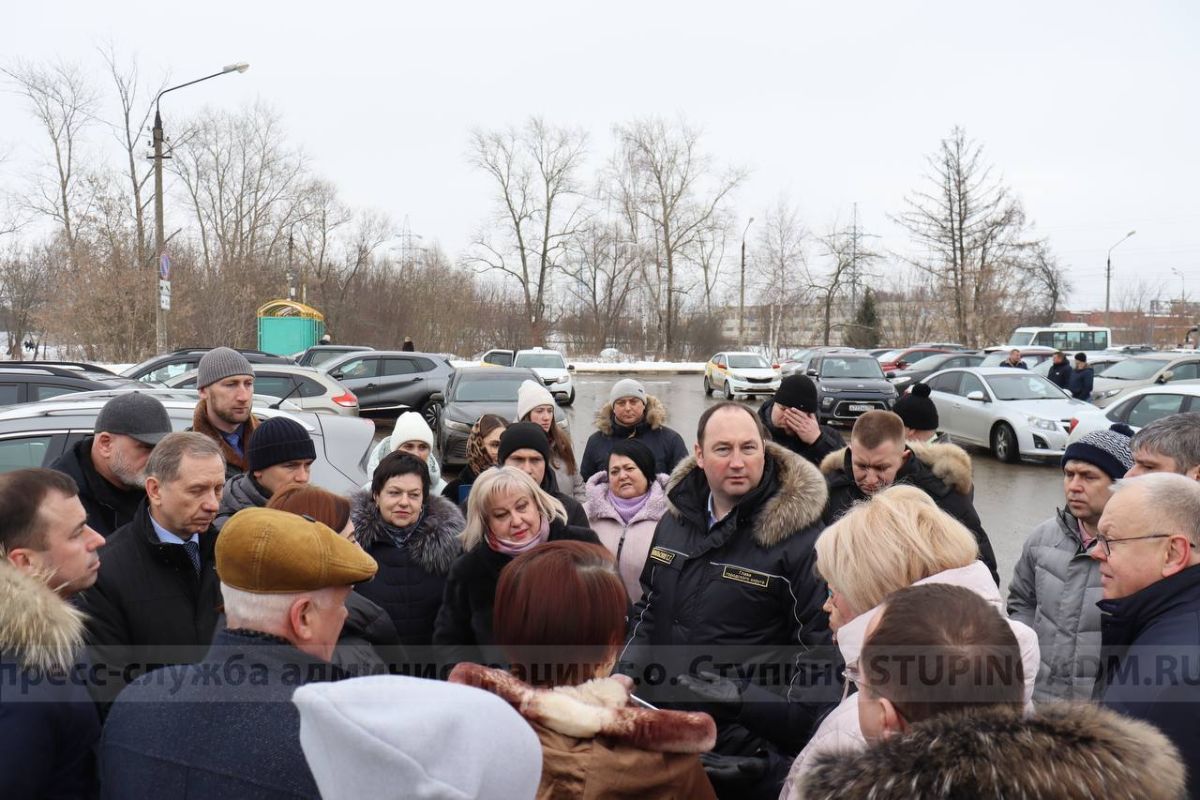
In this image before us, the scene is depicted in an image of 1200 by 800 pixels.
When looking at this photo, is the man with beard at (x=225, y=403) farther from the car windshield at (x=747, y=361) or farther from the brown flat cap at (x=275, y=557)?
the car windshield at (x=747, y=361)

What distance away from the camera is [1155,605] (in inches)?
93.1

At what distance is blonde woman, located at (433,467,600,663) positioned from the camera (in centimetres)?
335

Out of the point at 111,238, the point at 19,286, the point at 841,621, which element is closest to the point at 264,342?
the point at 111,238

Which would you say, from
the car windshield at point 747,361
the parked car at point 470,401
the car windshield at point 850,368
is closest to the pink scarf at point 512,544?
the parked car at point 470,401

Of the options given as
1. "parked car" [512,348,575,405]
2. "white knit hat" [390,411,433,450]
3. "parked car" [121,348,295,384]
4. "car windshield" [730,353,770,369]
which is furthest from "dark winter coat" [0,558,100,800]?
"car windshield" [730,353,770,369]

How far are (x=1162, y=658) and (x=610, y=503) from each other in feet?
9.11

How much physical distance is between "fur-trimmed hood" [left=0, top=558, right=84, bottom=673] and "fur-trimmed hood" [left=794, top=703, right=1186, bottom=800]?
169cm

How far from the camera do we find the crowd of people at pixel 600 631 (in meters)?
1.40

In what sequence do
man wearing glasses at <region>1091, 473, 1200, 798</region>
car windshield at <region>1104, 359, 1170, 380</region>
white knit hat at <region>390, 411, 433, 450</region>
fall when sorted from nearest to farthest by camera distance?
man wearing glasses at <region>1091, 473, 1200, 798</region>, white knit hat at <region>390, 411, 433, 450</region>, car windshield at <region>1104, 359, 1170, 380</region>

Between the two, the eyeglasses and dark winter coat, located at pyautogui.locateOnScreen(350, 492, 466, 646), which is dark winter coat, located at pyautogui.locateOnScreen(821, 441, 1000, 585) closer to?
the eyeglasses

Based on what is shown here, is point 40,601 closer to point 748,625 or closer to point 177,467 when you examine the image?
point 177,467

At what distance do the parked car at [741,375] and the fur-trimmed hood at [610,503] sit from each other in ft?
75.2

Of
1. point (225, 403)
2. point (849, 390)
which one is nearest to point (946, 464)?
point (225, 403)

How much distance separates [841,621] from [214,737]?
1654 millimetres
